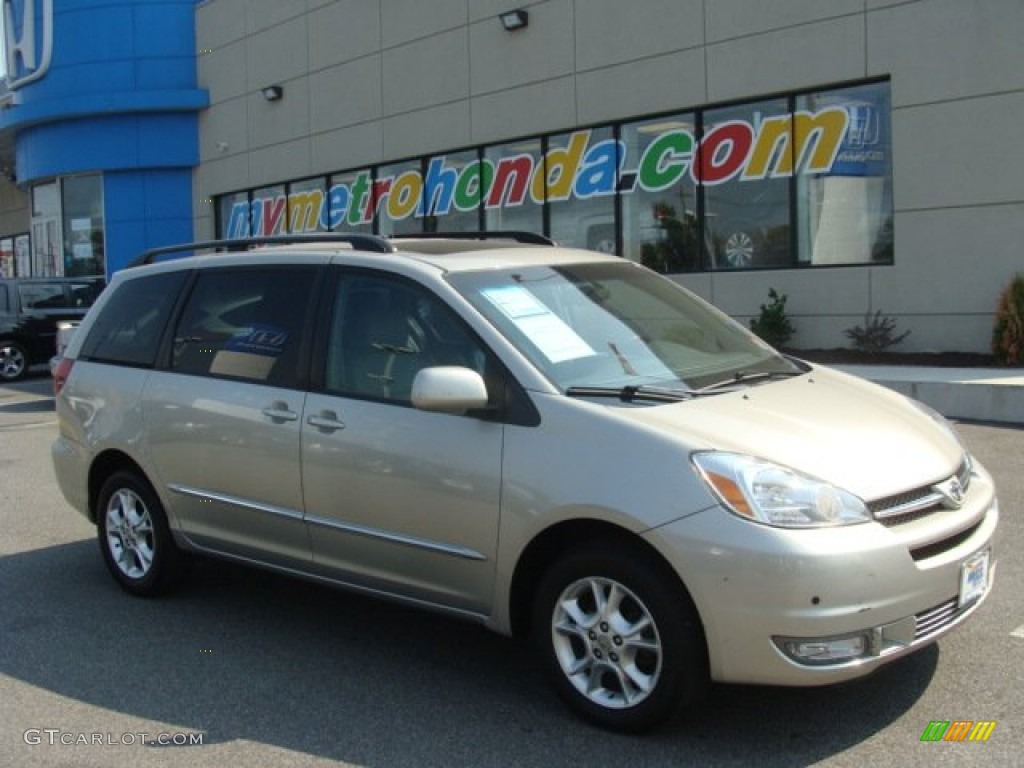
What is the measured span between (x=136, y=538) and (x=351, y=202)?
16.4 meters

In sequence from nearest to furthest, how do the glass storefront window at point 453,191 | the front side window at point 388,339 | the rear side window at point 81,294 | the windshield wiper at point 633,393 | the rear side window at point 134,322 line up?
the windshield wiper at point 633,393 → the front side window at point 388,339 → the rear side window at point 134,322 → the glass storefront window at point 453,191 → the rear side window at point 81,294

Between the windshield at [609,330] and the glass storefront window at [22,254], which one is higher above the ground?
the glass storefront window at [22,254]

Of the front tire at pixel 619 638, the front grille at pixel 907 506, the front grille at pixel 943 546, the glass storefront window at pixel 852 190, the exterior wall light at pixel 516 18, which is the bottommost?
the front tire at pixel 619 638

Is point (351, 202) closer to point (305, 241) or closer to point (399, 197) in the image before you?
point (399, 197)

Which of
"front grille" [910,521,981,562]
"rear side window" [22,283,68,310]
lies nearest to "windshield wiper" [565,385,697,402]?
"front grille" [910,521,981,562]

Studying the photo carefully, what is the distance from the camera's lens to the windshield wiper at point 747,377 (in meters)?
4.20

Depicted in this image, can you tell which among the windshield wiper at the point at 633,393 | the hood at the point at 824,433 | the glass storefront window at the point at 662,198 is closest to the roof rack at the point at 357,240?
the windshield wiper at the point at 633,393

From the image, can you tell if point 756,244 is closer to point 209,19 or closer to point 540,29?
point 540,29

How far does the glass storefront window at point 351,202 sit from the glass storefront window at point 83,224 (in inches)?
319

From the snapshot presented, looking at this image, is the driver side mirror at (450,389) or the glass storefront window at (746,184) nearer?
the driver side mirror at (450,389)

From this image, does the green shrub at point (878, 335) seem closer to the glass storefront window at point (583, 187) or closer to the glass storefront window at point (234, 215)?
the glass storefront window at point (583, 187)

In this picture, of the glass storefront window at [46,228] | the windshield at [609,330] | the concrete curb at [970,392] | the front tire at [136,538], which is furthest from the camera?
the glass storefront window at [46,228]

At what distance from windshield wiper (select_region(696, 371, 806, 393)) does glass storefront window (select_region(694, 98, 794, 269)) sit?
410 inches

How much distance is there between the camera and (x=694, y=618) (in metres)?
3.57
